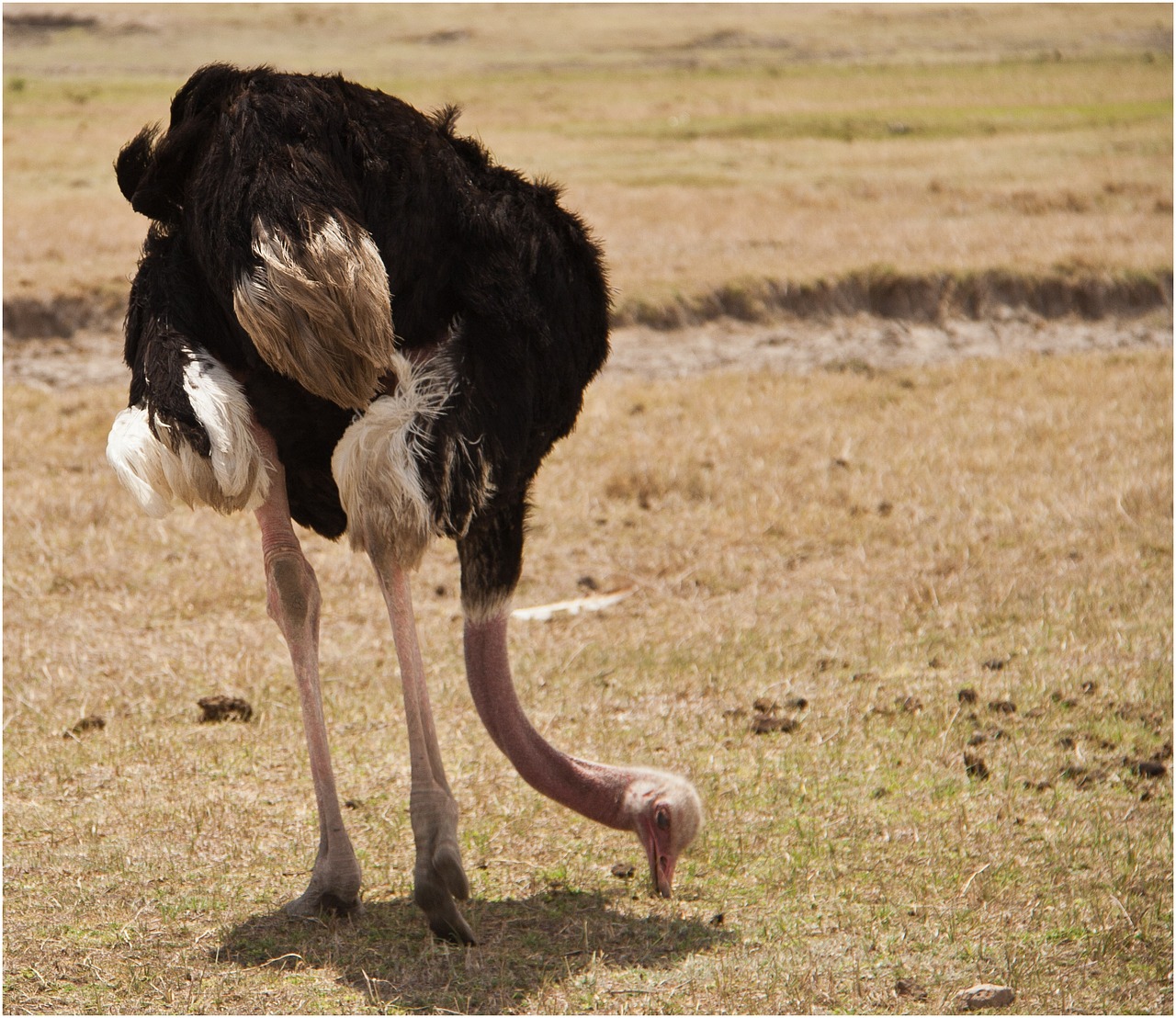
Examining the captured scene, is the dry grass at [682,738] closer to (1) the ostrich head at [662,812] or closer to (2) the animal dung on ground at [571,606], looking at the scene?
(2) the animal dung on ground at [571,606]

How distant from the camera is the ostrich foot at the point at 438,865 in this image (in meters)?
3.59

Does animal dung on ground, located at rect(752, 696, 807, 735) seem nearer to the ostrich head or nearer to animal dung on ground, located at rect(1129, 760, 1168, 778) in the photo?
animal dung on ground, located at rect(1129, 760, 1168, 778)

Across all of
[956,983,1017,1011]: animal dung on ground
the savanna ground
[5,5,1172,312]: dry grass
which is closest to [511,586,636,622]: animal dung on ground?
the savanna ground

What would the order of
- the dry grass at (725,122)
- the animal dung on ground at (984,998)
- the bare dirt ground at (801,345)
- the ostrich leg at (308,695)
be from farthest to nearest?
1. the dry grass at (725,122)
2. the bare dirt ground at (801,345)
3. the ostrich leg at (308,695)
4. the animal dung on ground at (984,998)

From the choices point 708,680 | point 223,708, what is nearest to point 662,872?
point 708,680

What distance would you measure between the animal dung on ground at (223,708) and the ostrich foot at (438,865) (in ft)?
5.29

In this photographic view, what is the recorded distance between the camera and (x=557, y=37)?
36781 millimetres

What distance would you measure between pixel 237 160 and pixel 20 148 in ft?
49.2

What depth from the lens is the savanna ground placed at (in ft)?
12.0

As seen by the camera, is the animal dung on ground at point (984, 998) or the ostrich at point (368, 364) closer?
the ostrich at point (368, 364)

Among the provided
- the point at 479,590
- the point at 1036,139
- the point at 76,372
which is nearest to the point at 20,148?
the point at 76,372

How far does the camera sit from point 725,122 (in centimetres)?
2250

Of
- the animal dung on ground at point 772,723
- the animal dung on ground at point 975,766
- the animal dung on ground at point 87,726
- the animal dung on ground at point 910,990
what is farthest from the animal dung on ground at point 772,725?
the animal dung on ground at point 87,726

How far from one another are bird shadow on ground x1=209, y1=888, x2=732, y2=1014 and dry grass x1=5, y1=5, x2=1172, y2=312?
8018 mm
